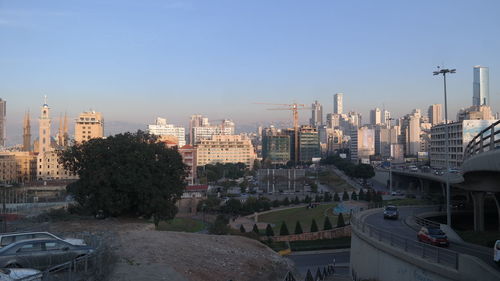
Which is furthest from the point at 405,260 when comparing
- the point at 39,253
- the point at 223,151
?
the point at 223,151

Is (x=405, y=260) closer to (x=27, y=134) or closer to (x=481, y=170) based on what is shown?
(x=481, y=170)

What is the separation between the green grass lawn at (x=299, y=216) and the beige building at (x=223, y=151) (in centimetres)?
9273

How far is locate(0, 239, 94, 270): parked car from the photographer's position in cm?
1079

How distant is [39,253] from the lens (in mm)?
11266

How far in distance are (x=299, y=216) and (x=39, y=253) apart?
4000 cm

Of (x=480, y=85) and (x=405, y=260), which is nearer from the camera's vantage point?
(x=405, y=260)

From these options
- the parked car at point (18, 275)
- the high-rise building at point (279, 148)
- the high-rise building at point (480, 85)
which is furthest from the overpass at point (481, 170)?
the high-rise building at point (480, 85)

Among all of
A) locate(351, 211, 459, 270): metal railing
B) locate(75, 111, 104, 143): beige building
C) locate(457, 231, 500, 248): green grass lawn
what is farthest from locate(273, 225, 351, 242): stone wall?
locate(75, 111, 104, 143): beige building

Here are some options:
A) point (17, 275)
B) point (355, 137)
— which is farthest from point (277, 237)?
point (355, 137)

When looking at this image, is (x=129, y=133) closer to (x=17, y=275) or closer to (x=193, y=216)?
(x=17, y=275)

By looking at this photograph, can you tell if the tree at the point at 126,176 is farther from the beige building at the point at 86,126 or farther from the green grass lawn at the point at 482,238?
the beige building at the point at 86,126

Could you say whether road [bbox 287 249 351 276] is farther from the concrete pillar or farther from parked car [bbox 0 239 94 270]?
parked car [bbox 0 239 94 270]

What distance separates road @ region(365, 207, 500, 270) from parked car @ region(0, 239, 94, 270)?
39.5ft

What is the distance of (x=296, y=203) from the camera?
60656 mm
